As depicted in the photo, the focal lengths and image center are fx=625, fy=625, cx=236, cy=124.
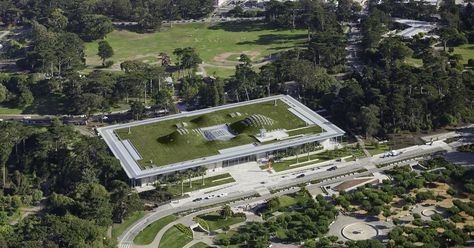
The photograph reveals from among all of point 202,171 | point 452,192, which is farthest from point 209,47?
point 452,192

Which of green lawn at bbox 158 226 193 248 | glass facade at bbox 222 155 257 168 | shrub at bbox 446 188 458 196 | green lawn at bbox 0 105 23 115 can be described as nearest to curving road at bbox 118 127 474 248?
green lawn at bbox 158 226 193 248

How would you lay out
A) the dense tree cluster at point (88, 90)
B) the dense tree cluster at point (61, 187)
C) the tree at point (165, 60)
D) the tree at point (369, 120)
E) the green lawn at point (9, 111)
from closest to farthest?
1. the dense tree cluster at point (61, 187)
2. the tree at point (369, 120)
3. the dense tree cluster at point (88, 90)
4. the green lawn at point (9, 111)
5. the tree at point (165, 60)

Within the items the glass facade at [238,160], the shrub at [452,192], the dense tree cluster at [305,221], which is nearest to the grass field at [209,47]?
the glass facade at [238,160]

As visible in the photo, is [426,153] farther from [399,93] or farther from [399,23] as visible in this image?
[399,23]

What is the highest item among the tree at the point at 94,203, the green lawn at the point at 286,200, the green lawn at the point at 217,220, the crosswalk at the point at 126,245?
the tree at the point at 94,203

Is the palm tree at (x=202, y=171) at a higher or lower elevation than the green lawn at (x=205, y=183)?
higher

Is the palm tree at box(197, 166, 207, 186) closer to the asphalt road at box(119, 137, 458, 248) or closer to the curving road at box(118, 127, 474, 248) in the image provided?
the curving road at box(118, 127, 474, 248)

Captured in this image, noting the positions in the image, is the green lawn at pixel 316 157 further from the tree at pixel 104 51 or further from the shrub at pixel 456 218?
the tree at pixel 104 51

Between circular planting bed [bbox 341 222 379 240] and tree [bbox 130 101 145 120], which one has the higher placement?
tree [bbox 130 101 145 120]
